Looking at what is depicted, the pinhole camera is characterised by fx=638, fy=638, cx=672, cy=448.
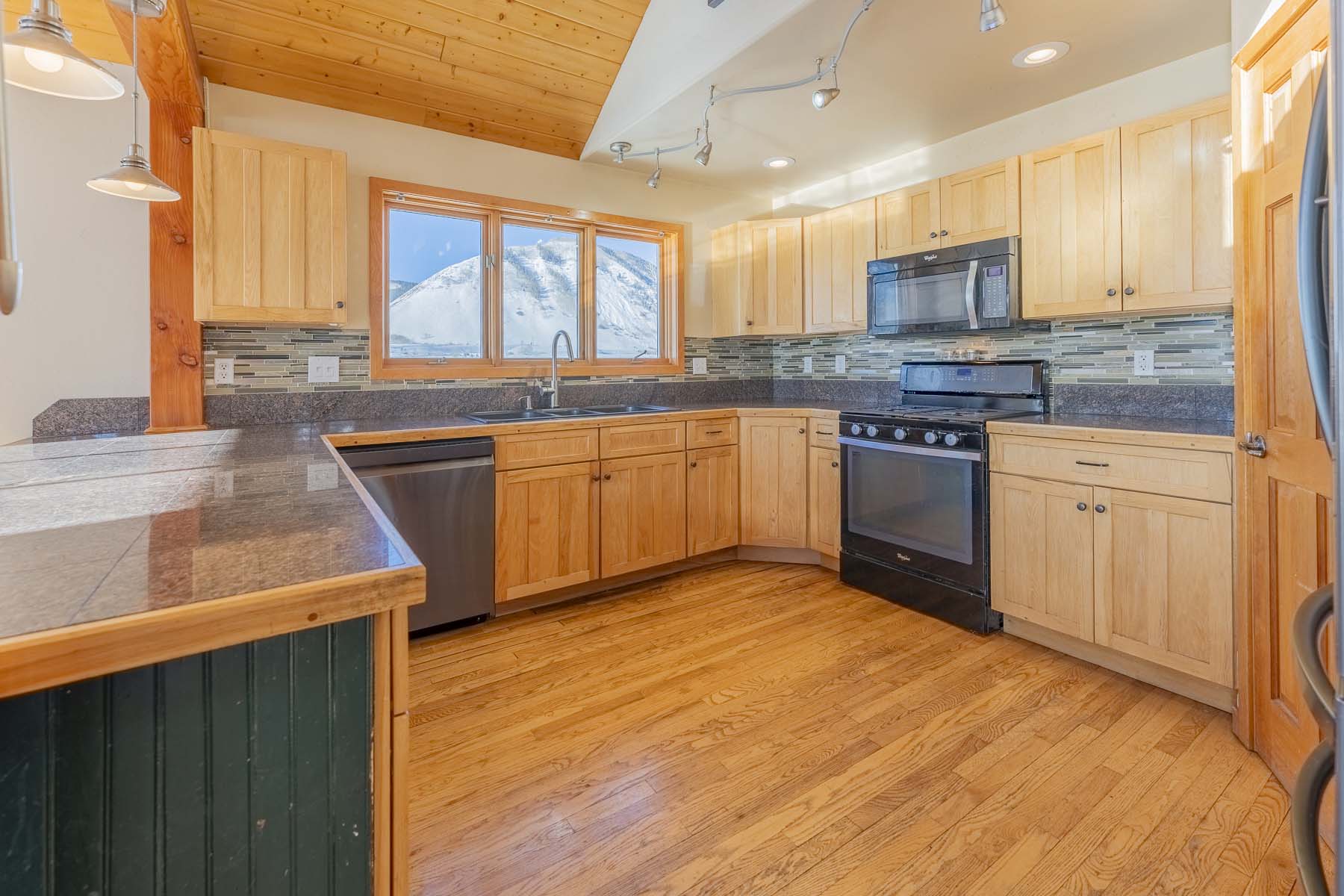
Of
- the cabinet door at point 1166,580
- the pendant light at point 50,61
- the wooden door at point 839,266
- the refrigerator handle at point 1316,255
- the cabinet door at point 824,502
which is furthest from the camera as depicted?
the wooden door at point 839,266

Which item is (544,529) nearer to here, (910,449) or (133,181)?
(910,449)

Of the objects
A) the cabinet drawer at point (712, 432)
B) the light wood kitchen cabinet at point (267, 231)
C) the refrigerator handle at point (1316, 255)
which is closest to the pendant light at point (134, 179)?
the light wood kitchen cabinet at point (267, 231)

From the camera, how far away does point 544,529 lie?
2986 mm


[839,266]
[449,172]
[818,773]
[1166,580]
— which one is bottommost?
[818,773]

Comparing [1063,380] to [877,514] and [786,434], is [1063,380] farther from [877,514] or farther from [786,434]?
[786,434]

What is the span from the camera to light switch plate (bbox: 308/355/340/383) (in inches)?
114

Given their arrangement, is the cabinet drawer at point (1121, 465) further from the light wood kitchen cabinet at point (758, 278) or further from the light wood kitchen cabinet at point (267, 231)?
the light wood kitchen cabinet at point (267, 231)

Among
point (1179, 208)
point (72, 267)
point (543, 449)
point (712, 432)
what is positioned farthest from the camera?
point (712, 432)

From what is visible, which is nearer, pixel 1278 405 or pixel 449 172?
pixel 1278 405

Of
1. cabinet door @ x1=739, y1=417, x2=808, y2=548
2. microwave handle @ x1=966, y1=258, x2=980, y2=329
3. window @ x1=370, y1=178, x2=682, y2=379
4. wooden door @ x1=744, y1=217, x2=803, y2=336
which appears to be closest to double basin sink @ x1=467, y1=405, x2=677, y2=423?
window @ x1=370, y1=178, x2=682, y2=379

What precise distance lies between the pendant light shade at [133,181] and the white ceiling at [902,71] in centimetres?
198

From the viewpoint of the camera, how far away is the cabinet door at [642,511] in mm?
3188

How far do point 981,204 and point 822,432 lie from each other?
4.35 ft

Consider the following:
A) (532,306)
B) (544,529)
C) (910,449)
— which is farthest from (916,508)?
(532,306)
